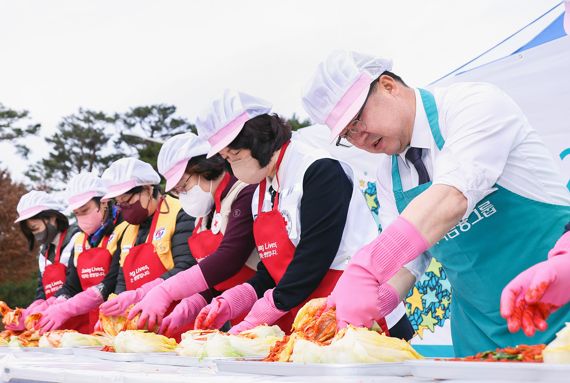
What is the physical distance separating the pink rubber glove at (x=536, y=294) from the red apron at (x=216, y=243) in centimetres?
212

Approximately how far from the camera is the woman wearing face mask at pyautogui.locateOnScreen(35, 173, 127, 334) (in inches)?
180

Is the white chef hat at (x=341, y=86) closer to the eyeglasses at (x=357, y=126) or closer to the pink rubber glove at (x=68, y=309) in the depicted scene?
the eyeglasses at (x=357, y=126)

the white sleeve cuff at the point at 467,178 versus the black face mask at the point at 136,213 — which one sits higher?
the white sleeve cuff at the point at 467,178

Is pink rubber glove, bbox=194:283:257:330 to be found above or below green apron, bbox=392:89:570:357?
below

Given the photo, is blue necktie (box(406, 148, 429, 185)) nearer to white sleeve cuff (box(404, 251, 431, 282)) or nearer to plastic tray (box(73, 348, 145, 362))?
white sleeve cuff (box(404, 251, 431, 282))

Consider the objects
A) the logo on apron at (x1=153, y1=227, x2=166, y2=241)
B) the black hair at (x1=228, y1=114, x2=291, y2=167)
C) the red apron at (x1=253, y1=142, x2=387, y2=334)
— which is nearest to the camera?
the red apron at (x1=253, y1=142, x2=387, y2=334)

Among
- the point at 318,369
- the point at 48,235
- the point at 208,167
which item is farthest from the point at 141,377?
the point at 48,235

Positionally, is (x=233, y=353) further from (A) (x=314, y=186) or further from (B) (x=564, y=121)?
(B) (x=564, y=121)

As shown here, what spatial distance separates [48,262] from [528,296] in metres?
4.81

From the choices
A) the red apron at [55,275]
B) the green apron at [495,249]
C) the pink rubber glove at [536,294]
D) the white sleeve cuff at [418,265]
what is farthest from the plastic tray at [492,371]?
the red apron at [55,275]

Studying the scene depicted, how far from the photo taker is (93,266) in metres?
4.79

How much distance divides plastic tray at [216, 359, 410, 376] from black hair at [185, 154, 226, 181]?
6.47 ft

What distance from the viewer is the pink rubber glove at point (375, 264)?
1792 millimetres

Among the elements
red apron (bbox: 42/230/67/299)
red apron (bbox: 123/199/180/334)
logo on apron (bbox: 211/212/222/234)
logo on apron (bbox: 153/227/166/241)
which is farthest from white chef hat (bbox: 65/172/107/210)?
logo on apron (bbox: 211/212/222/234)
